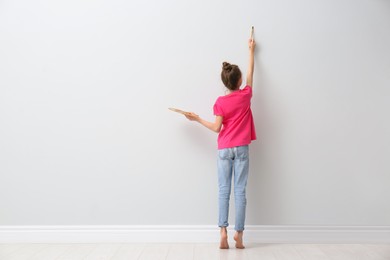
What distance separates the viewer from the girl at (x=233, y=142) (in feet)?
10.5

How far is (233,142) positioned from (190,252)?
2.39ft

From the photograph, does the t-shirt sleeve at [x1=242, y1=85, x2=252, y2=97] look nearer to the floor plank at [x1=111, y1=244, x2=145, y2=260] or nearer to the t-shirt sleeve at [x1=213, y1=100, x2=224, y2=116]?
the t-shirt sleeve at [x1=213, y1=100, x2=224, y2=116]

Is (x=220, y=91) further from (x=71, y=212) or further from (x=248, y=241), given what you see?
(x=71, y=212)

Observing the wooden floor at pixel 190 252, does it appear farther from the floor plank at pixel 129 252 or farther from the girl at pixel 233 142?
the girl at pixel 233 142

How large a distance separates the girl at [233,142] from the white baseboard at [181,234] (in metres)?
0.21

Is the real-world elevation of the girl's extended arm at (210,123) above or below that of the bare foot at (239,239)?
above

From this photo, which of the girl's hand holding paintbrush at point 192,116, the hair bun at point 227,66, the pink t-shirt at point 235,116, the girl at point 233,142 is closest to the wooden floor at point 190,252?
the girl at point 233,142

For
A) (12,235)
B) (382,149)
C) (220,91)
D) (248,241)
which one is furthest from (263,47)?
(12,235)

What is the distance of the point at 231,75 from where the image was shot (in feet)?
10.5

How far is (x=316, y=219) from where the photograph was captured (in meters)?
3.38

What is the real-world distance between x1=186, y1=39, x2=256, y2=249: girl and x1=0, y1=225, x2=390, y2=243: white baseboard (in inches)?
8.3

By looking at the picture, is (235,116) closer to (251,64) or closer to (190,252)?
(251,64)

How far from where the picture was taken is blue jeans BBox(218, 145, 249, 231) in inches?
126

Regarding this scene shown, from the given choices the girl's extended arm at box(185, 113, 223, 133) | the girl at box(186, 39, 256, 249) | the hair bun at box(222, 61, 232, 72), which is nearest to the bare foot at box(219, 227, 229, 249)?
the girl at box(186, 39, 256, 249)
